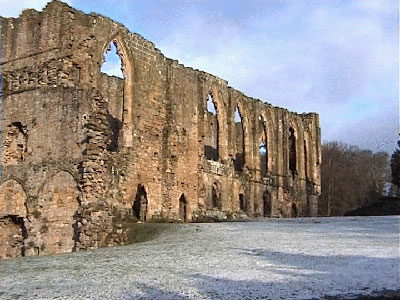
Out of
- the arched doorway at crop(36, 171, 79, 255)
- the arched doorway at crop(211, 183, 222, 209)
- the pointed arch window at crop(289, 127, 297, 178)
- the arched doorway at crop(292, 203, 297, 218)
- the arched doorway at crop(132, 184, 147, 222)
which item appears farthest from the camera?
the pointed arch window at crop(289, 127, 297, 178)

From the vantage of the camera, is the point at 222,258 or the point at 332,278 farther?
the point at 222,258

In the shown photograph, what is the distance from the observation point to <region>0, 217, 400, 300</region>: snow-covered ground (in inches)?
338

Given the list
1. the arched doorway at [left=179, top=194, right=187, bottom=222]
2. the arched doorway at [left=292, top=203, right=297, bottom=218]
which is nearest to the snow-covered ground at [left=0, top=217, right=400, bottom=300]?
the arched doorway at [left=179, top=194, right=187, bottom=222]

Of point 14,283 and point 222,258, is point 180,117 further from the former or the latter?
point 14,283

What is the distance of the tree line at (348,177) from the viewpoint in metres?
49.2

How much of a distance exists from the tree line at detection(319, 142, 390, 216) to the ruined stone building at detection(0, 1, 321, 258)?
21221 millimetres

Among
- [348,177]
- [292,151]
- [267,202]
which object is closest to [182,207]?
[267,202]

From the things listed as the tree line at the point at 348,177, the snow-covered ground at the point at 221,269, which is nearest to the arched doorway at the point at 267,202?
the tree line at the point at 348,177

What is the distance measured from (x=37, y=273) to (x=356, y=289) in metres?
5.48

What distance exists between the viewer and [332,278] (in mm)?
9211

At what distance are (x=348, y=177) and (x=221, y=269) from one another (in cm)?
4452

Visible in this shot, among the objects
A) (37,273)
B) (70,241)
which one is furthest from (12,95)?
(37,273)

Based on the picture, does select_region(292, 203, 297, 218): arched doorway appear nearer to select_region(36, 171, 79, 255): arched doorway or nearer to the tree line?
the tree line

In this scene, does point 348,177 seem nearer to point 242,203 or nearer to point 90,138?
point 242,203
